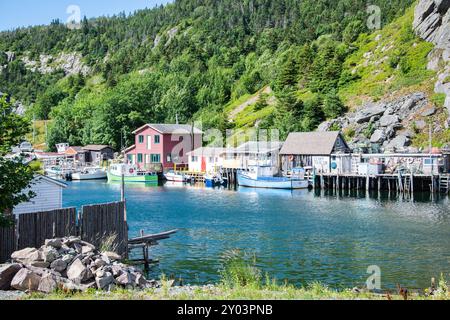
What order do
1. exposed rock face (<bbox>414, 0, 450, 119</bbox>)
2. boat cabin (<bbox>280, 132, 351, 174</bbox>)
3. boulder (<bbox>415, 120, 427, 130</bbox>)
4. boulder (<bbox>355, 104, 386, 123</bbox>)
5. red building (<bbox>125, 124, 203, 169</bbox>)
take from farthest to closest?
exposed rock face (<bbox>414, 0, 450, 119</bbox>)
red building (<bbox>125, 124, 203, 169</bbox>)
boulder (<bbox>355, 104, 386, 123</bbox>)
boulder (<bbox>415, 120, 427, 130</bbox>)
boat cabin (<bbox>280, 132, 351, 174</bbox>)

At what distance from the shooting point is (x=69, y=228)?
71.3 feet

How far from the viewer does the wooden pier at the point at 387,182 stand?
62750 mm

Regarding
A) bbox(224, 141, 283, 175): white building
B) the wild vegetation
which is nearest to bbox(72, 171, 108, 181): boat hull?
bbox(224, 141, 283, 175): white building

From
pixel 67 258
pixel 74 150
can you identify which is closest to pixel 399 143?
pixel 74 150

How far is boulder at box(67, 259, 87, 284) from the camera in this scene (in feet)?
55.9

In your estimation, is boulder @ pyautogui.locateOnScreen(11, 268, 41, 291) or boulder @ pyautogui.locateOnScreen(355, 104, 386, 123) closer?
boulder @ pyautogui.locateOnScreen(11, 268, 41, 291)

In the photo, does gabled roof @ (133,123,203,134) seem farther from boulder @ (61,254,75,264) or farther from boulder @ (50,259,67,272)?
boulder @ (50,259,67,272)

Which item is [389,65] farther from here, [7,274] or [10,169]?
[7,274]

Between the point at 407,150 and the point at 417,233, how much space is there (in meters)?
38.0

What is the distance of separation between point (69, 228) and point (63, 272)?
14.0ft

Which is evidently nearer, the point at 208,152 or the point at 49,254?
the point at 49,254

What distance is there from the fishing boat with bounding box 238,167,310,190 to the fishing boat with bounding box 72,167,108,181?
25.8 meters

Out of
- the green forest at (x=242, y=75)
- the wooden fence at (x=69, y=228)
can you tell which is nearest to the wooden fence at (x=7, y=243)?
the wooden fence at (x=69, y=228)

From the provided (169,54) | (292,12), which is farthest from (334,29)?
(169,54)
